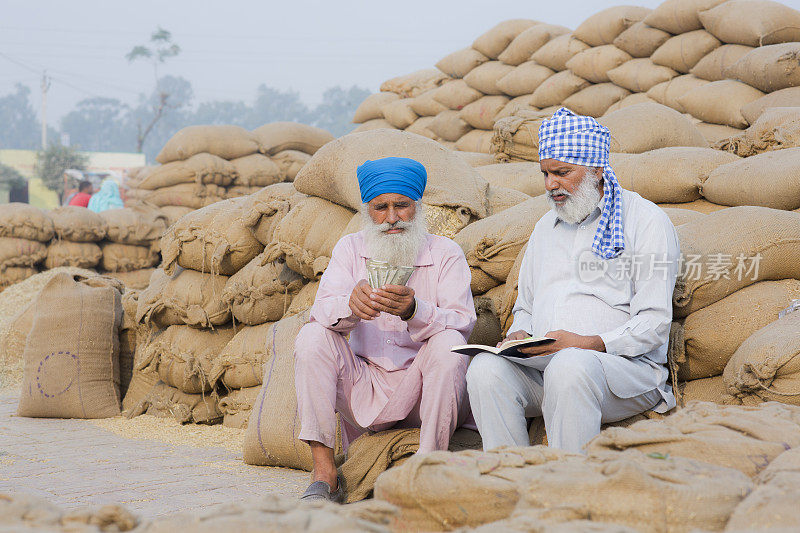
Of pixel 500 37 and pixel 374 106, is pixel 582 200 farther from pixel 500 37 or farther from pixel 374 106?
pixel 374 106

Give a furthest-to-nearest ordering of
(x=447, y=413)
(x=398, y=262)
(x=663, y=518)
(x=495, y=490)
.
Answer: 1. (x=398, y=262)
2. (x=447, y=413)
3. (x=495, y=490)
4. (x=663, y=518)

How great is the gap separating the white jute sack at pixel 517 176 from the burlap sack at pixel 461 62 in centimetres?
372

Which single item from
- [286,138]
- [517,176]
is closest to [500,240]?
[517,176]

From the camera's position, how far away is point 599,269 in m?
3.10

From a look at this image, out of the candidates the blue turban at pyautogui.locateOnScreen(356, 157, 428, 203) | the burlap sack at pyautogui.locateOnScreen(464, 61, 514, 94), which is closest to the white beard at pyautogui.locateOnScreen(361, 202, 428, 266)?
the blue turban at pyautogui.locateOnScreen(356, 157, 428, 203)

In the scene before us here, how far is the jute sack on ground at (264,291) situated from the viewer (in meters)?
4.92

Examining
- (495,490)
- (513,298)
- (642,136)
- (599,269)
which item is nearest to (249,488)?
(513,298)

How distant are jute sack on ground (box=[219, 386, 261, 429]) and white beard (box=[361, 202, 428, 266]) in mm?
1838

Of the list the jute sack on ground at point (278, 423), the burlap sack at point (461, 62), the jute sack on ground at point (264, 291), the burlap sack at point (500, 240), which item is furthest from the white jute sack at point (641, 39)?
the jute sack on ground at point (278, 423)

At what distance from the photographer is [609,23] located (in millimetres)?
7879

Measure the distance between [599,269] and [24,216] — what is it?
705 cm

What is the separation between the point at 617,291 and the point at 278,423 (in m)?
1.74

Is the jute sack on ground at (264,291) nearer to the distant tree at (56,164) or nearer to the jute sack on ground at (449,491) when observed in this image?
the jute sack on ground at (449,491)

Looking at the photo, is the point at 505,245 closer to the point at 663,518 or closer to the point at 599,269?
the point at 599,269
